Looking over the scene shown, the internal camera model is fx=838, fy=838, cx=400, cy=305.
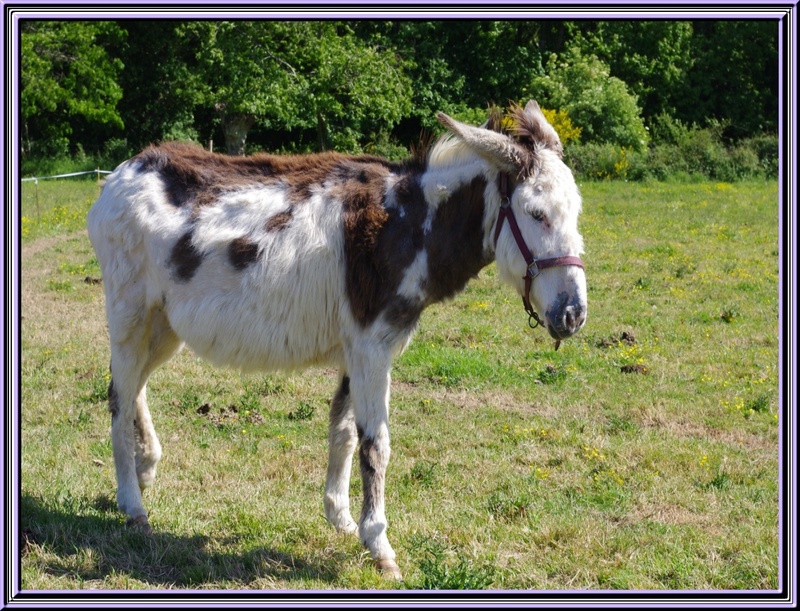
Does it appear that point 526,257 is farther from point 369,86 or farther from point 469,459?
point 369,86

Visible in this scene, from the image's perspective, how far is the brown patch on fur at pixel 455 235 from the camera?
15.5 ft

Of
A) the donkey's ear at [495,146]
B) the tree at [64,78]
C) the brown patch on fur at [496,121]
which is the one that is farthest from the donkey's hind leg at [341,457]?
the tree at [64,78]

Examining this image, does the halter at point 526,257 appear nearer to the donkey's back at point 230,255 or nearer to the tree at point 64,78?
the donkey's back at point 230,255

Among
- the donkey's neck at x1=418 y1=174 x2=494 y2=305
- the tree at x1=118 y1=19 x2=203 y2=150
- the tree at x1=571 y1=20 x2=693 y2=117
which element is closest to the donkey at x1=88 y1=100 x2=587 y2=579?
the donkey's neck at x1=418 y1=174 x2=494 y2=305

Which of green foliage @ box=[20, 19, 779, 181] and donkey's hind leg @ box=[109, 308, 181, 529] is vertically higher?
green foliage @ box=[20, 19, 779, 181]

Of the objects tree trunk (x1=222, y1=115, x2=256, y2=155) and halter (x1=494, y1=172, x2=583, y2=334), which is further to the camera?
Answer: tree trunk (x1=222, y1=115, x2=256, y2=155)

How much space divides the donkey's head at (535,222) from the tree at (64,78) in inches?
1099

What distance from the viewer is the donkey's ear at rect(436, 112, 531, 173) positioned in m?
4.52

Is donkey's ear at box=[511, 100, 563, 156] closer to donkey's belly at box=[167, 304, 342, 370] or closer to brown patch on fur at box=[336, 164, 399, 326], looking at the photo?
brown patch on fur at box=[336, 164, 399, 326]

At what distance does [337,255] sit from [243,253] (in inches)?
22.7

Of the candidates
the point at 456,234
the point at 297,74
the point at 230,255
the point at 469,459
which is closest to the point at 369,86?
the point at 297,74

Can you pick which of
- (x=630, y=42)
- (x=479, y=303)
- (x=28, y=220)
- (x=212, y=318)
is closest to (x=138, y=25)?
(x=28, y=220)

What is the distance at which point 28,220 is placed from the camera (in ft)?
56.4

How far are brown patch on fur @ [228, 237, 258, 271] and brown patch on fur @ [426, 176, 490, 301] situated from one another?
1.05m
